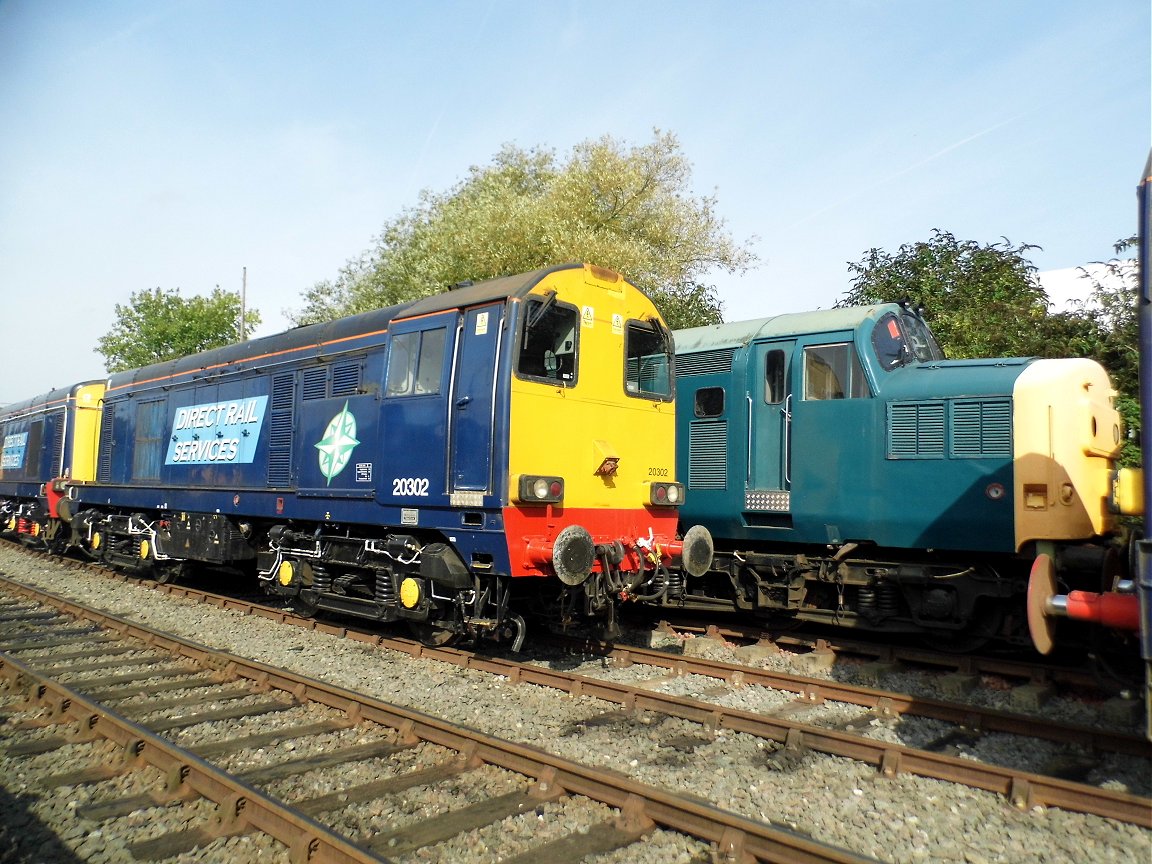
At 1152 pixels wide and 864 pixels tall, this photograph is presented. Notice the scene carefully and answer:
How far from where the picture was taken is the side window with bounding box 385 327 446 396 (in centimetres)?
781

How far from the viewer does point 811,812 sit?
4.60 meters

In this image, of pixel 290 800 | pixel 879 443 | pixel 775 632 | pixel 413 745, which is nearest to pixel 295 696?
pixel 413 745

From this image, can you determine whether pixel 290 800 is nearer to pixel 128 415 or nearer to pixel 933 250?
pixel 128 415

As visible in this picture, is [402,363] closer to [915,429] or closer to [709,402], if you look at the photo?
[709,402]

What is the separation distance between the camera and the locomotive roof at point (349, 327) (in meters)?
7.54

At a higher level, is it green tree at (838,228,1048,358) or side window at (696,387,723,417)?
green tree at (838,228,1048,358)

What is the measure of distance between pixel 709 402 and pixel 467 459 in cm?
355

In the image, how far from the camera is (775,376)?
9172mm

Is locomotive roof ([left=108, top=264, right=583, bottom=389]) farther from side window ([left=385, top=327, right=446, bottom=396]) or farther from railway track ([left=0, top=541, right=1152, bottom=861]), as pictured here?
railway track ([left=0, top=541, right=1152, bottom=861])

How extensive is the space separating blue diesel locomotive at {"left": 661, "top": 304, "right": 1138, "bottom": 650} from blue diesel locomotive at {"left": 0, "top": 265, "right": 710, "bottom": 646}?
1.04 m

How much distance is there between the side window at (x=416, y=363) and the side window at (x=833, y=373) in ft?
12.6

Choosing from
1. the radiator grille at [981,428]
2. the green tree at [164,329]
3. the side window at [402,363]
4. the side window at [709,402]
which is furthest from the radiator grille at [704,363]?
the green tree at [164,329]

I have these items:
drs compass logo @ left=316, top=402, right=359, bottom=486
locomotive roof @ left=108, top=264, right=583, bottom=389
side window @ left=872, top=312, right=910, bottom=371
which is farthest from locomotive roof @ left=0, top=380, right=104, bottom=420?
side window @ left=872, top=312, right=910, bottom=371

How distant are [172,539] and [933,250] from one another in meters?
14.1
